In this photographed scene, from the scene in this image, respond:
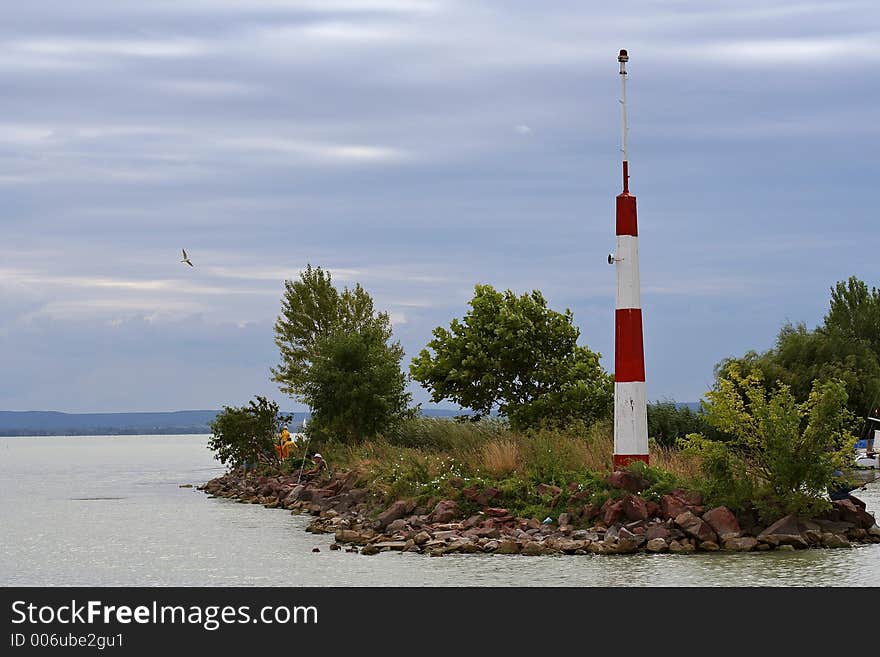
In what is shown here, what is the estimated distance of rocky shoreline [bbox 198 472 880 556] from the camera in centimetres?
2208

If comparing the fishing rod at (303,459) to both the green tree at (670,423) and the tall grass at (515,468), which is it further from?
the green tree at (670,423)

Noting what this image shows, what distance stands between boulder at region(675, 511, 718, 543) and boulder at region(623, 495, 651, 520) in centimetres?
63

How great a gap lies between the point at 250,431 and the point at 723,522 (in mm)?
23676

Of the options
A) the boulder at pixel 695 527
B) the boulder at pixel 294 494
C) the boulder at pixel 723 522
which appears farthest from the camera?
the boulder at pixel 294 494

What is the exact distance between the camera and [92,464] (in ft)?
255

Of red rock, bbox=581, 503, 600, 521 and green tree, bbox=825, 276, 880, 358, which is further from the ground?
green tree, bbox=825, 276, 880, 358

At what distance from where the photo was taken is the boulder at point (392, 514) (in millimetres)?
26031

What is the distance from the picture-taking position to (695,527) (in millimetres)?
22203

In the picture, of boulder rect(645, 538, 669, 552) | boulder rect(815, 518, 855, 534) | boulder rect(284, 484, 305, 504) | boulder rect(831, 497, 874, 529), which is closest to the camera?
boulder rect(645, 538, 669, 552)

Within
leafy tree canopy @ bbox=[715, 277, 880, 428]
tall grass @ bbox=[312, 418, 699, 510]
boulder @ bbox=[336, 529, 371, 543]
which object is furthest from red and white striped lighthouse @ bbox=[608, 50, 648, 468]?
leafy tree canopy @ bbox=[715, 277, 880, 428]

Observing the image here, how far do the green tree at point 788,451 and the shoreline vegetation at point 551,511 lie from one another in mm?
404

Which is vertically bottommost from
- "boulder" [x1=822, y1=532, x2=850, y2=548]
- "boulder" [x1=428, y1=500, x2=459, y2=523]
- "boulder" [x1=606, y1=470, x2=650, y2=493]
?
"boulder" [x1=822, y1=532, x2=850, y2=548]

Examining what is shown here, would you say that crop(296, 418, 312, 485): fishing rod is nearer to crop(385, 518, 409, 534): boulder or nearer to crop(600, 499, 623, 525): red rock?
crop(385, 518, 409, 534): boulder

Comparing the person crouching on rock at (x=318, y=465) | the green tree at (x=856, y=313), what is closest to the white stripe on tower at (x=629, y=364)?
the person crouching on rock at (x=318, y=465)
